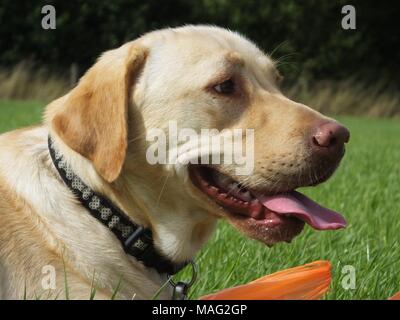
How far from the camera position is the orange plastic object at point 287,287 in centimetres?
289

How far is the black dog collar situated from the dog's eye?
701 mm

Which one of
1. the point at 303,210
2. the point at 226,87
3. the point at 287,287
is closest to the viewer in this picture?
the point at 287,287

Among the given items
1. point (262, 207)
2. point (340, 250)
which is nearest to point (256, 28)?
point (340, 250)

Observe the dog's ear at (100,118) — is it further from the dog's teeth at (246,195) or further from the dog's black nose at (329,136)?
the dog's black nose at (329,136)

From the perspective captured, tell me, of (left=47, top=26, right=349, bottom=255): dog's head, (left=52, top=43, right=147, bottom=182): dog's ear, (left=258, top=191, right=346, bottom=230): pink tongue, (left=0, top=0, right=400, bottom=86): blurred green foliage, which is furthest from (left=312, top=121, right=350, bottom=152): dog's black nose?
(left=0, top=0, right=400, bottom=86): blurred green foliage

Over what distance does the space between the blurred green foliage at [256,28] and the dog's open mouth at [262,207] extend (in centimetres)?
1984

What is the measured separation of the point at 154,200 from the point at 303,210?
0.64 meters

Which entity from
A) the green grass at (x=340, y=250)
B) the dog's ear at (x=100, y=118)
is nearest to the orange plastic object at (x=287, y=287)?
the green grass at (x=340, y=250)

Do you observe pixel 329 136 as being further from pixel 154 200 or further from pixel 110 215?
pixel 110 215

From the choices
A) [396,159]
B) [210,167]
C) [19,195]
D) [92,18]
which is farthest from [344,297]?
[92,18]

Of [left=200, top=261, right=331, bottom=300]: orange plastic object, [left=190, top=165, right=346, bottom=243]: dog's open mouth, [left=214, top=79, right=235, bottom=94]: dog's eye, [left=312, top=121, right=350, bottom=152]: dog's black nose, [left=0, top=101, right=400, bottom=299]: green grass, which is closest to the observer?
[left=200, top=261, right=331, bottom=300]: orange plastic object

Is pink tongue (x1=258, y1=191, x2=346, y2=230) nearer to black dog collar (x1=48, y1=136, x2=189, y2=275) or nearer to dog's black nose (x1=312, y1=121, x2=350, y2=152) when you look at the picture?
dog's black nose (x1=312, y1=121, x2=350, y2=152)

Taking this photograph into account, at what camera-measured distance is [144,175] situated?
3123mm

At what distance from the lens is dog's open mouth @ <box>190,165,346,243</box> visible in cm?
311
